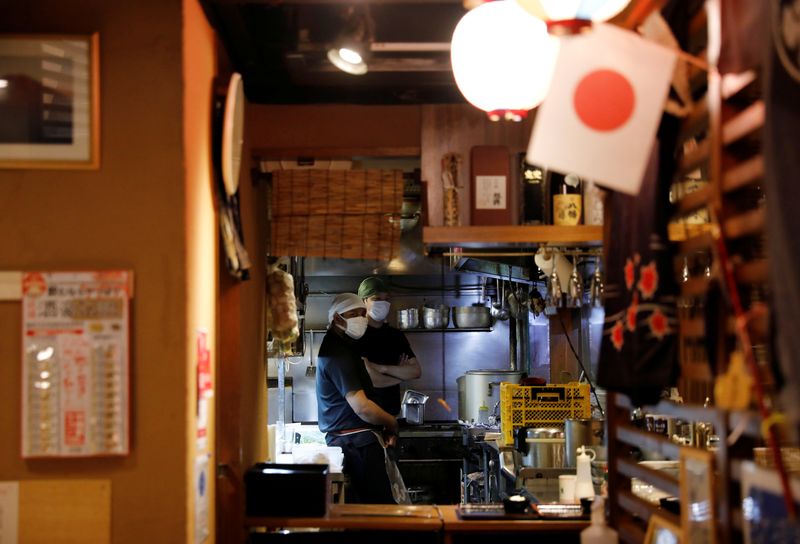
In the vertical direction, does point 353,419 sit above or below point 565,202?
below

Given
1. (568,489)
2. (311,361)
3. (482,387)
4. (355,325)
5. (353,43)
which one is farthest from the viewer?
(311,361)

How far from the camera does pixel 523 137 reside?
5723 millimetres

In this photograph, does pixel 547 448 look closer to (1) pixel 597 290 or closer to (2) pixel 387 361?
(1) pixel 597 290

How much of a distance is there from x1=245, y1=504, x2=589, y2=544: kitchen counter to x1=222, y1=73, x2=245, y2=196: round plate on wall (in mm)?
1967

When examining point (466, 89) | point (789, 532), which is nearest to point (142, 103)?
point (466, 89)

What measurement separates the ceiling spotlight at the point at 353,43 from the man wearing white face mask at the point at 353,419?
11.1 feet

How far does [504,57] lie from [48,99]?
2052 millimetres

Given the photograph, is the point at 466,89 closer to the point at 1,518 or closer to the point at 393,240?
the point at 393,240

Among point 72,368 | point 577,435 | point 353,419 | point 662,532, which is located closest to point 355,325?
point 353,419

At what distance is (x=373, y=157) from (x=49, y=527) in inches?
119

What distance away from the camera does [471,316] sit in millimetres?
12664

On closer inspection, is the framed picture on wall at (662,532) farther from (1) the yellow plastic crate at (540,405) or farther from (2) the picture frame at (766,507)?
(1) the yellow plastic crate at (540,405)

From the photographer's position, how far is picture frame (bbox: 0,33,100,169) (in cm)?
410

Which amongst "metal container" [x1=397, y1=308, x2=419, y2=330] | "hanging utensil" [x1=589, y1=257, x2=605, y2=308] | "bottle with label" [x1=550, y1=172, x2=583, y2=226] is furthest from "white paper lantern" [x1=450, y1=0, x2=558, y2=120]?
"metal container" [x1=397, y1=308, x2=419, y2=330]
